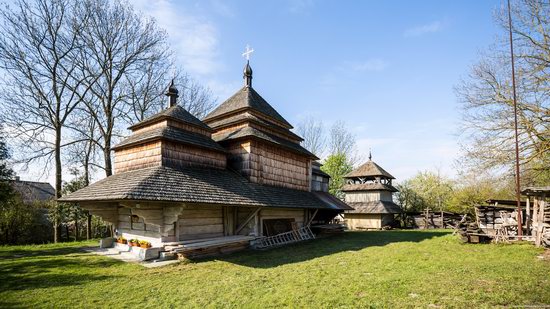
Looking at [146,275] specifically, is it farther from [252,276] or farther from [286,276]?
[286,276]

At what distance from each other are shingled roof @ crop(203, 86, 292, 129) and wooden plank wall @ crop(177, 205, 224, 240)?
663 centimetres

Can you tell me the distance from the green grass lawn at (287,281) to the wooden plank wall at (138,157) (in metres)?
3.75

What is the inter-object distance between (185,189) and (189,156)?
247cm

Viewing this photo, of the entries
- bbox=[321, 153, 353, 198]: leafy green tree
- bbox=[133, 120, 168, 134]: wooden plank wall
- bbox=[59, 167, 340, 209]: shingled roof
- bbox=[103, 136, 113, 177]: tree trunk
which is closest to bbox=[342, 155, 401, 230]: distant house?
bbox=[321, 153, 353, 198]: leafy green tree

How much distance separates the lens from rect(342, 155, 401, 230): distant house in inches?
1040

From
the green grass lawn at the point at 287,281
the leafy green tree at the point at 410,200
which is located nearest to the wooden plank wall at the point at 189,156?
the green grass lawn at the point at 287,281

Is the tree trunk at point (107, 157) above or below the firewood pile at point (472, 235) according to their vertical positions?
above

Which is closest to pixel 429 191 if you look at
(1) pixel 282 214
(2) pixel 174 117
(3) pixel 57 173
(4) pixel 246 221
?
(1) pixel 282 214

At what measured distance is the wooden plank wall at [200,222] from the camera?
35.6 feet

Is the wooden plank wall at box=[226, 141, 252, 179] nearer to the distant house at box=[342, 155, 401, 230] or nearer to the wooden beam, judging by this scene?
the wooden beam

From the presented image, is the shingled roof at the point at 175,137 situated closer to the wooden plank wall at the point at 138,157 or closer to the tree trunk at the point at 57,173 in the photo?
the wooden plank wall at the point at 138,157

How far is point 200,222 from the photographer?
11.5 m

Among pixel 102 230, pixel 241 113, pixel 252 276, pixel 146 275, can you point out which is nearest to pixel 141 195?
pixel 146 275

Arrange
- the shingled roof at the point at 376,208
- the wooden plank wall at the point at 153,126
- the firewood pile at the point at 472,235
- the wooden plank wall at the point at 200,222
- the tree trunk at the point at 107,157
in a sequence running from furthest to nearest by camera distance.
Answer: the shingled roof at the point at 376,208 → the tree trunk at the point at 107,157 → the firewood pile at the point at 472,235 → the wooden plank wall at the point at 153,126 → the wooden plank wall at the point at 200,222
